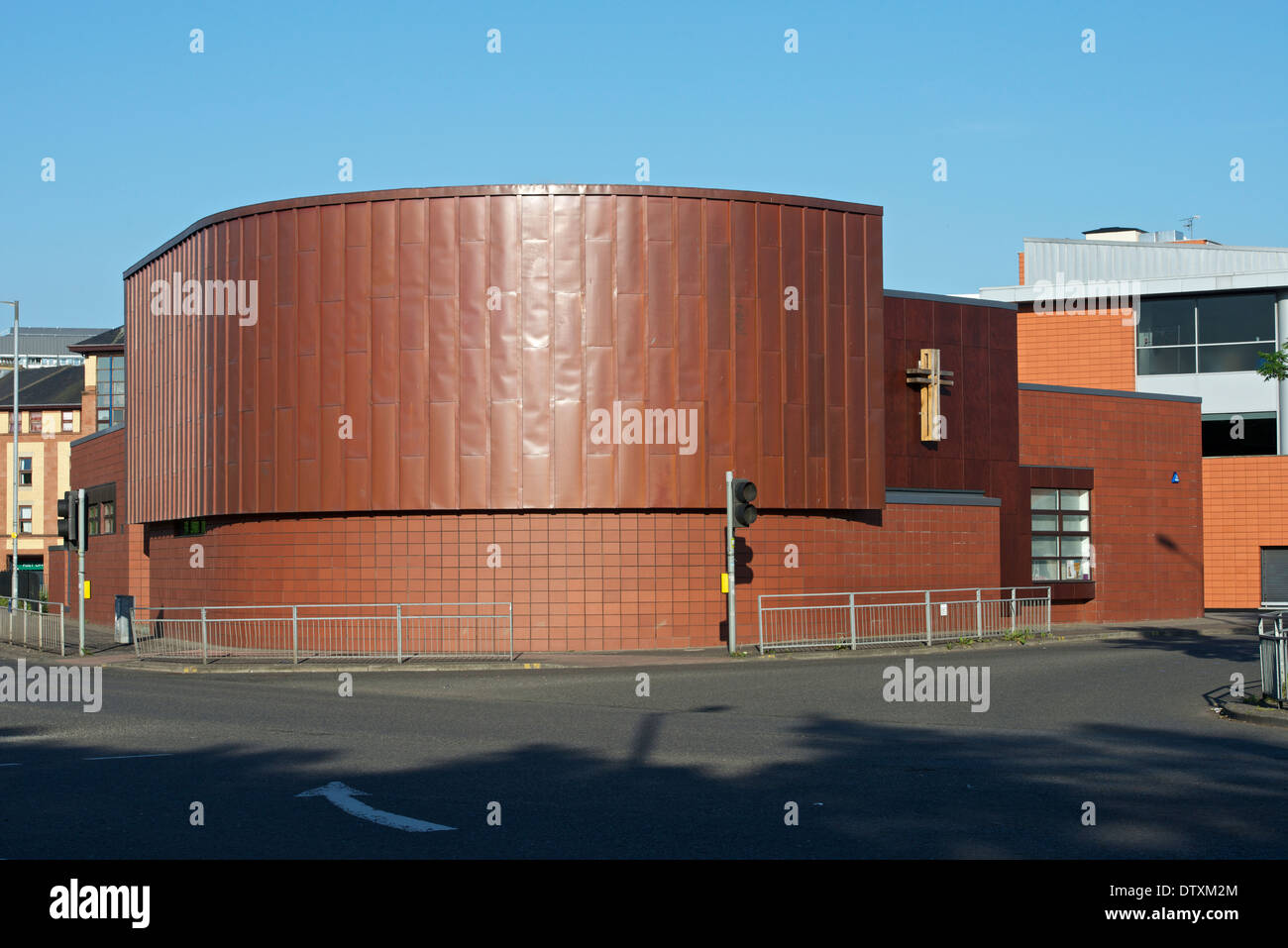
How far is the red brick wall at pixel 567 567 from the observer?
2748cm

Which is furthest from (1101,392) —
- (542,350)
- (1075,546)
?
(542,350)

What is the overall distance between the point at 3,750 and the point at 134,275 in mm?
26126

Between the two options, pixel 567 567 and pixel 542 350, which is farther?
pixel 542 350

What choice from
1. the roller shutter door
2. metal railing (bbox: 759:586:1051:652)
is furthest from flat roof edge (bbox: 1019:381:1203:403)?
the roller shutter door

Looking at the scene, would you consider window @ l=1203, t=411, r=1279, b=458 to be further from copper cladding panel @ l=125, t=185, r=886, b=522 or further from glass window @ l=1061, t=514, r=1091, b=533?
copper cladding panel @ l=125, t=185, r=886, b=522

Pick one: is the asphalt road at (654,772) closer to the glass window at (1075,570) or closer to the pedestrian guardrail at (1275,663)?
the pedestrian guardrail at (1275,663)

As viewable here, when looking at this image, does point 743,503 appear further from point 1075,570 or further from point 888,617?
point 1075,570

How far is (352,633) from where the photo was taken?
26734 millimetres

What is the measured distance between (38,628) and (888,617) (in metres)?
17.9

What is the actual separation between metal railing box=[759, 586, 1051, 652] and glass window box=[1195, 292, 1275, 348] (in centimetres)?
1853

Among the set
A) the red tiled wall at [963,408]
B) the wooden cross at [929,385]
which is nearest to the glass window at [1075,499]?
the red tiled wall at [963,408]

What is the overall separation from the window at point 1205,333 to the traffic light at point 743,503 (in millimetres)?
25303

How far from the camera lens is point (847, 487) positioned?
29484 mm

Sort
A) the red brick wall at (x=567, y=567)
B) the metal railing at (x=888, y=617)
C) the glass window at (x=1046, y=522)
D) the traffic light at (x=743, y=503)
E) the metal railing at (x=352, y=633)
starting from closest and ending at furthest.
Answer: the traffic light at (x=743, y=503)
the metal railing at (x=352, y=633)
the metal railing at (x=888, y=617)
the red brick wall at (x=567, y=567)
the glass window at (x=1046, y=522)
